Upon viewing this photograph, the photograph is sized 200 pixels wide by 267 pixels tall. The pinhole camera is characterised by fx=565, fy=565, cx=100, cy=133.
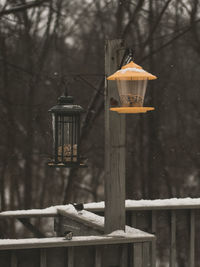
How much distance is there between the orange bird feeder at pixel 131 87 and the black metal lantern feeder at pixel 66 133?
0.67 metres

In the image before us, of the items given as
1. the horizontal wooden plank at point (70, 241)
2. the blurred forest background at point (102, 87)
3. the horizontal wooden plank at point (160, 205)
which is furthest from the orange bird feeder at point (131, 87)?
the blurred forest background at point (102, 87)

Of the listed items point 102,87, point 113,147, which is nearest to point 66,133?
point 113,147

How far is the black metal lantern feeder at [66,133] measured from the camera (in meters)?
4.62

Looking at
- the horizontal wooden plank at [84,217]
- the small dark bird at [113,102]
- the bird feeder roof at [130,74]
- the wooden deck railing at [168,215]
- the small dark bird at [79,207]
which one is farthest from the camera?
the wooden deck railing at [168,215]

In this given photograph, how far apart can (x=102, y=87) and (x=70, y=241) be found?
21.2ft

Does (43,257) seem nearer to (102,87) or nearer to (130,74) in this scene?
(130,74)

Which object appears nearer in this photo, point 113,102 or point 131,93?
point 131,93

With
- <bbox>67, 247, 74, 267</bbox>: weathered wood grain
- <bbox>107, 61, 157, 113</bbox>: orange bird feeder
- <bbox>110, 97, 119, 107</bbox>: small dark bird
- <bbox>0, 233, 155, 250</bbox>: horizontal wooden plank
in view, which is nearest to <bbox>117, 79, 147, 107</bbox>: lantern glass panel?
<bbox>107, 61, 157, 113</bbox>: orange bird feeder

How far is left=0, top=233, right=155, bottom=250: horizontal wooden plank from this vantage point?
3699 mm

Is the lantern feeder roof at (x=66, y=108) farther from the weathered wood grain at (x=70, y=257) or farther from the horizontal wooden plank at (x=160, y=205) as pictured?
the weathered wood grain at (x=70, y=257)

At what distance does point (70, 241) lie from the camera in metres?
3.81

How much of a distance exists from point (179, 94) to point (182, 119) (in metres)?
0.54

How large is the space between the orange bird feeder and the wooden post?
0.23 m

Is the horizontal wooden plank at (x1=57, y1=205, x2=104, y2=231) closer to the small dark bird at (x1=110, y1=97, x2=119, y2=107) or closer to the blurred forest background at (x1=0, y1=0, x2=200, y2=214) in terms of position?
the small dark bird at (x1=110, y1=97, x2=119, y2=107)
